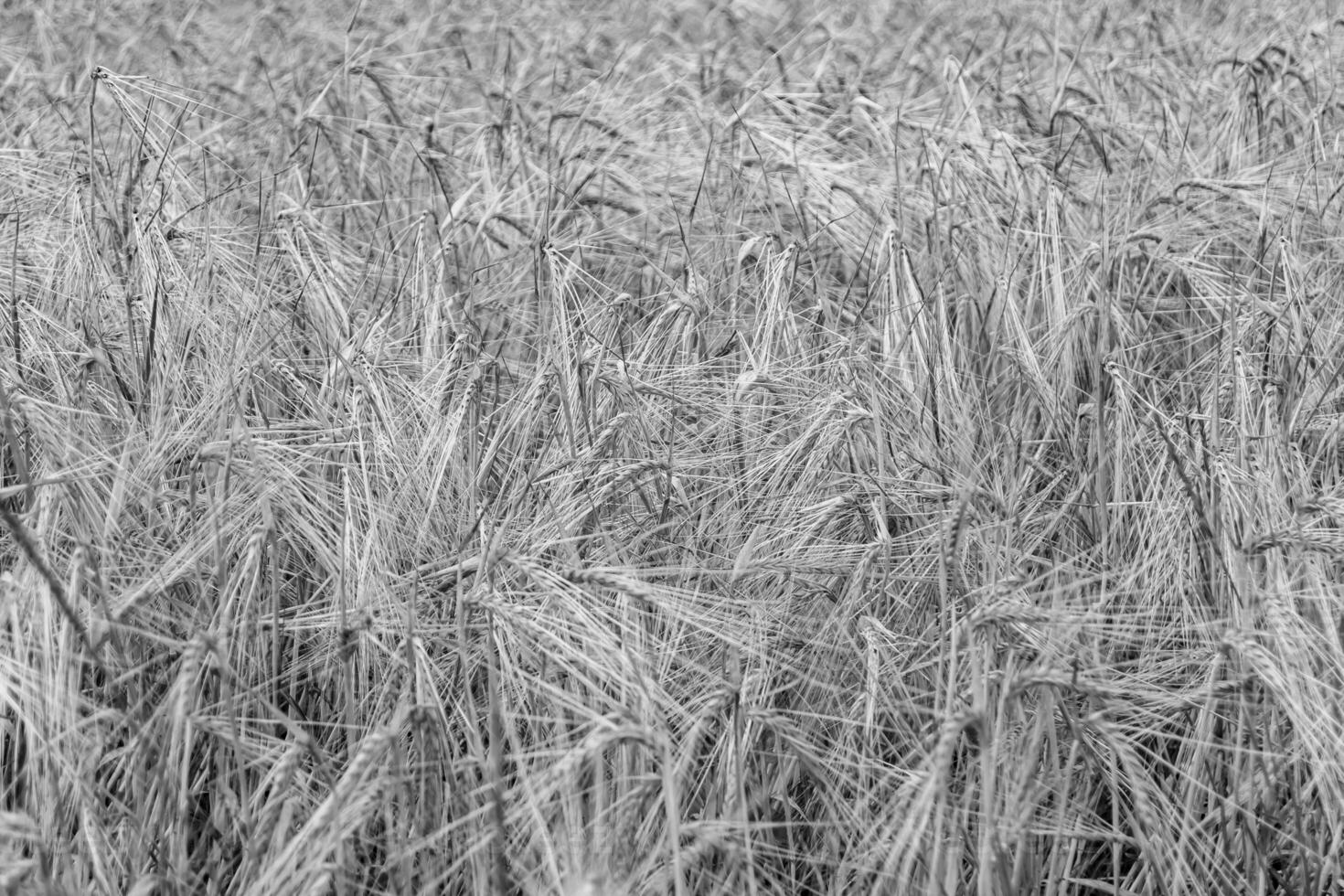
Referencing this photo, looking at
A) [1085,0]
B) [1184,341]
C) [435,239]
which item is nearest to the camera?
[1184,341]

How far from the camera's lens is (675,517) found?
6.09ft

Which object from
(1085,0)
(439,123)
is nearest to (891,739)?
(439,123)

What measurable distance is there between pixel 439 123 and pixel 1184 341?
5.45 ft

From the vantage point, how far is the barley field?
56.9 inches

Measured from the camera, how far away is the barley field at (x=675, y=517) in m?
1.45

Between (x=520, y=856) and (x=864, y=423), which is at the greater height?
(x=864, y=423)

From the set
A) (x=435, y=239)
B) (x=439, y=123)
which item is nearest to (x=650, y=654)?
(x=435, y=239)

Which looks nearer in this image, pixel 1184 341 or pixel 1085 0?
pixel 1184 341

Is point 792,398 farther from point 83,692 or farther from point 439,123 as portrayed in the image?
point 439,123

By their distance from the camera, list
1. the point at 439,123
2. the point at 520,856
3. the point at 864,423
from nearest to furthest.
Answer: the point at 520,856, the point at 864,423, the point at 439,123

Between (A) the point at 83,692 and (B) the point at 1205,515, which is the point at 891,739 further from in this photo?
(A) the point at 83,692

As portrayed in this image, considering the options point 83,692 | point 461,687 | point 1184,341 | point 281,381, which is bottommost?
point 83,692

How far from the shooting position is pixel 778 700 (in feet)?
5.68

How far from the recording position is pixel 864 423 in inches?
74.9
